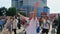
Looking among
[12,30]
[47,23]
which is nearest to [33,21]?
[47,23]

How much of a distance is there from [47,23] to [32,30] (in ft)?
7.99

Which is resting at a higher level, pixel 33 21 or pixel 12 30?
pixel 33 21

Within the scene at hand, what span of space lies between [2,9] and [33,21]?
4464 centimetres

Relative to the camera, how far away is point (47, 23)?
32.7ft

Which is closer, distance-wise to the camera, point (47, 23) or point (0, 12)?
point (47, 23)

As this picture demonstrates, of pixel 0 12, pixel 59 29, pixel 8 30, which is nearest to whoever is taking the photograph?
pixel 59 29

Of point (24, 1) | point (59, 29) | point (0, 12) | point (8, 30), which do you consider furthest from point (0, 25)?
point (24, 1)

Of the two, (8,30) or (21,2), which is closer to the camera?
(8,30)

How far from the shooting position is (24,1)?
57.2m

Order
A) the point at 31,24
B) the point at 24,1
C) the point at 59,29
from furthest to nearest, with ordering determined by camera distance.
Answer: the point at 24,1 → the point at 31,24 → the point at 59,29

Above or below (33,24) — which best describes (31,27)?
below

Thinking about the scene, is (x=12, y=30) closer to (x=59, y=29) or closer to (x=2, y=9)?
(x=59, y=29)

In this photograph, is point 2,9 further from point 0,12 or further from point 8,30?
point 8,30

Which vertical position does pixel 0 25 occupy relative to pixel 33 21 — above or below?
below
